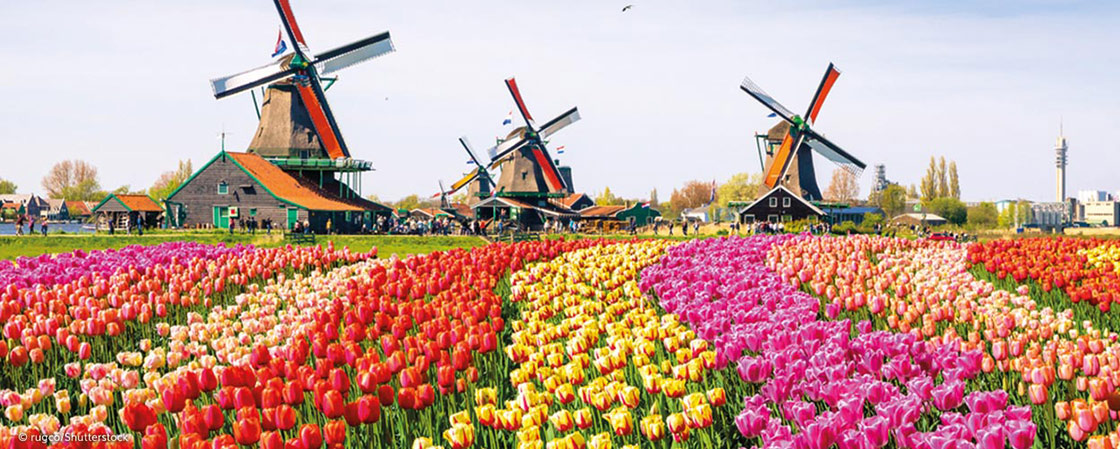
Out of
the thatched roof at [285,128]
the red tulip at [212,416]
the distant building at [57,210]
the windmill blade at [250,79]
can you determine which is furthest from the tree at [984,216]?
the distant building at [57,210]

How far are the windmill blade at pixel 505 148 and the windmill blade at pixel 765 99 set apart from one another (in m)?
15.4

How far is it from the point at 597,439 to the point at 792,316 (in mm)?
3013

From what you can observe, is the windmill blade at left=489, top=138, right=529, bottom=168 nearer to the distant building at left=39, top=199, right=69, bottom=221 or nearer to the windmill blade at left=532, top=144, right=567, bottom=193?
the windmill blade at left=532, top=144, right=567, bottom=193

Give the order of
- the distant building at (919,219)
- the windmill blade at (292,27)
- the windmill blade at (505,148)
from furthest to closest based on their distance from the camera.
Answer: the distant building at (919,219)
the windmill blade at (505,148)
the windmill blade at (292,27)

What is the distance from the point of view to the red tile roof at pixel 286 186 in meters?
48.4

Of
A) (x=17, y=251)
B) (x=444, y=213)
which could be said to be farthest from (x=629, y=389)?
(x=444, y=213)

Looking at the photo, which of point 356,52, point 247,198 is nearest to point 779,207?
point 356,52

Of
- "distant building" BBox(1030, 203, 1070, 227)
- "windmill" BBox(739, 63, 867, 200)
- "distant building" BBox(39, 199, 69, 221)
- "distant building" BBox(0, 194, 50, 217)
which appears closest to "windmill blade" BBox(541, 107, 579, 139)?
"windmill" BBox(739, 63, 867, 200)

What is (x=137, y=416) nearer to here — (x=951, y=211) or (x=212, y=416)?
(x=212, y=416)

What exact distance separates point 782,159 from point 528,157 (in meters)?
17.9

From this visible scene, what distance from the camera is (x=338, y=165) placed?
50906 mm

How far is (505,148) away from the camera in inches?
2586

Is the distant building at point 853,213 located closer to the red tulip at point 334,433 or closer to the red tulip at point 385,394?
the red tulip at point 385,394

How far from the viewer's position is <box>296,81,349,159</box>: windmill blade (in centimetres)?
4944
